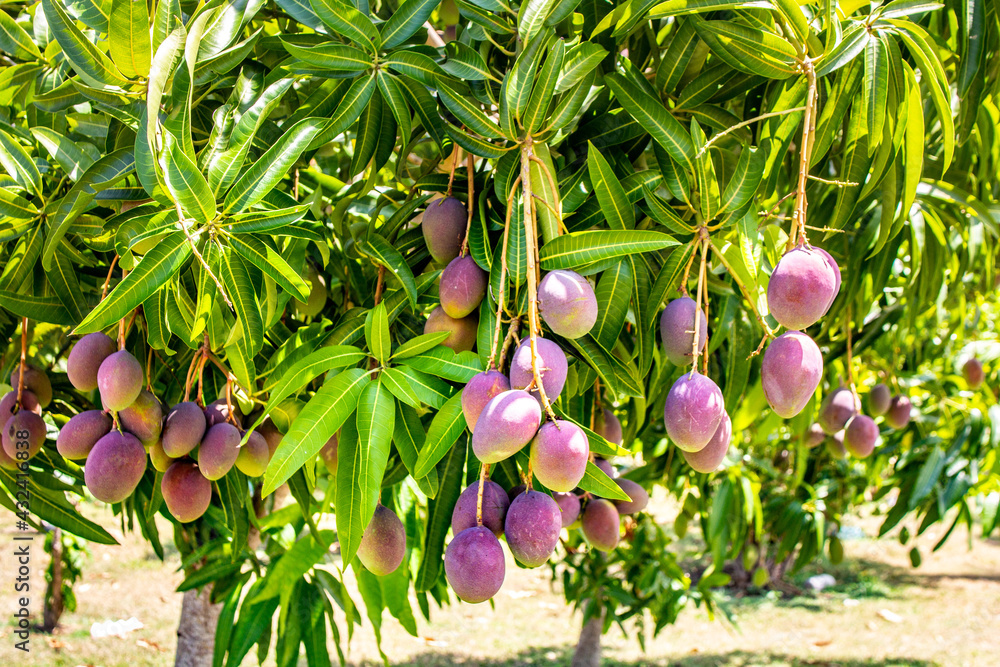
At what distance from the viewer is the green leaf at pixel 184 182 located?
733 mm

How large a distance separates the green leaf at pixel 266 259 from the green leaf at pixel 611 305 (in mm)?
346

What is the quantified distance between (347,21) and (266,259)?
0.29 m

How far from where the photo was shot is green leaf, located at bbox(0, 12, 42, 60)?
3.63ft

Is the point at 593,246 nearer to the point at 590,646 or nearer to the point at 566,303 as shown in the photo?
the point at 566,303

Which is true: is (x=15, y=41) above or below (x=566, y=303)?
above

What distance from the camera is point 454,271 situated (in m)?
0.87

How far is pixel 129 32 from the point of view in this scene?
0.86m

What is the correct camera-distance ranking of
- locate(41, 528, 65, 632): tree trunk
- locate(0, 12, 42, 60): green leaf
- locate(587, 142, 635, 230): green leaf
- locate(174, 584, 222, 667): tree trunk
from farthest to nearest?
locate(41, 528, 65, 632): tree trunk < locate(174, 584, 222, 667): tree trunk < locate(0, 12, 42, 60): green leaf < locate(587, 142, 635, 230): green leaf

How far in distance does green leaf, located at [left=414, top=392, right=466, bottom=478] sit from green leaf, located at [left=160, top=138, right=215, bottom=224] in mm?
319

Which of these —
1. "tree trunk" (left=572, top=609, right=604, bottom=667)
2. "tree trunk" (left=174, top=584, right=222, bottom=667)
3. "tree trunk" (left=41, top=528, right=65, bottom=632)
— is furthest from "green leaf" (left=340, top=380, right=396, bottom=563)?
"tree trunk" (left=41, top=528, right=65, bottom=632)

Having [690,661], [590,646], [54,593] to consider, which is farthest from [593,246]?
[54,593]

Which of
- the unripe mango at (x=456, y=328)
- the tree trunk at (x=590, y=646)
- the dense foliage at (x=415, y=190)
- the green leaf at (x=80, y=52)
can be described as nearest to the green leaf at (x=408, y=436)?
the dense foliage at (x=415, y=190)

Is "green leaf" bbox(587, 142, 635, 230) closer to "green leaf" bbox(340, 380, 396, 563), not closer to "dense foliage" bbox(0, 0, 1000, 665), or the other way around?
"dense foliage" bbox(0, 0, 1000, 665)

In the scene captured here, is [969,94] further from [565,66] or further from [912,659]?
[912,659]
